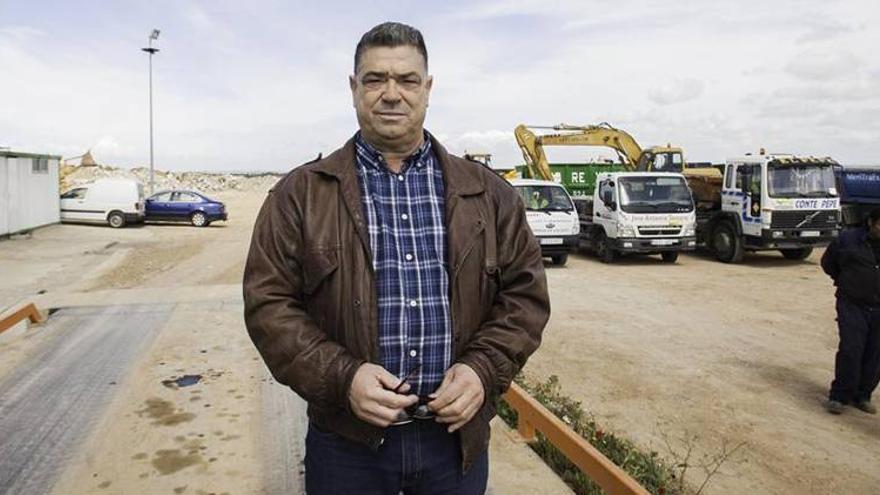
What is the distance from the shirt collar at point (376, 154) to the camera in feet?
6.70

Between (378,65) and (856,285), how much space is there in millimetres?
5654

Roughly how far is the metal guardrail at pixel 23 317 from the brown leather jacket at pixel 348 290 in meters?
6.65

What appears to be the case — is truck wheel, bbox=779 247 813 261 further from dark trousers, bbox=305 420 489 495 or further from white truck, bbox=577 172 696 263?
dark trousers, bbox=305 420 489 495

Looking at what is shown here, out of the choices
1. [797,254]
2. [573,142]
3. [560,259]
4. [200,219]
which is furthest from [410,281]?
[200,219]

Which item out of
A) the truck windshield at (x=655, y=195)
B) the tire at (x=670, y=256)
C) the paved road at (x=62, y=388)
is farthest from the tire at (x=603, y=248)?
the paved road at (x=62, y=388)

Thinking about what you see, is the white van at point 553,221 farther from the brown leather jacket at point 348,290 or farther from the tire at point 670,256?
the brown leather jacket at point 348,290

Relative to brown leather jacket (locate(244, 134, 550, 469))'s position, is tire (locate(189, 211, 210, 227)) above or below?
below

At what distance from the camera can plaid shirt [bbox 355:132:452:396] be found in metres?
1.89

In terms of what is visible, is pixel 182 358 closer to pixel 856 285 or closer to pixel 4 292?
pixel 856 285

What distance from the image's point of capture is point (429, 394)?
1.92 meters

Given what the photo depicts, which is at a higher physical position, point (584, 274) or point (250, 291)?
point (250, 291)

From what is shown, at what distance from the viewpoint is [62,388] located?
5.54m

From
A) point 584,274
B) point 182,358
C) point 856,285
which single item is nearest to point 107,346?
point 182,358

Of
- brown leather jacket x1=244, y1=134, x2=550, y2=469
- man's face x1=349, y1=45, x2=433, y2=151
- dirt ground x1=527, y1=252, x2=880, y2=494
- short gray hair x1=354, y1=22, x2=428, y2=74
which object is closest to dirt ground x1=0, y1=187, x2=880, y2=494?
dirt ground x1=527, y1=252, x2=880, y2=494
